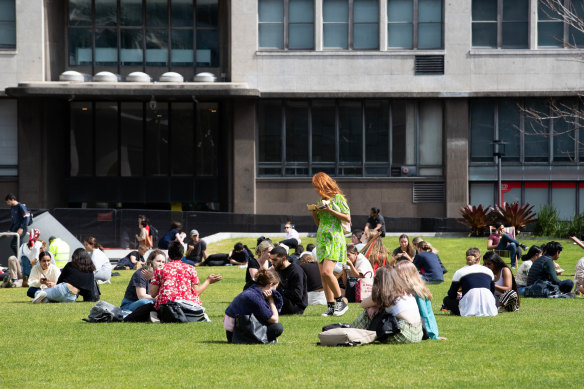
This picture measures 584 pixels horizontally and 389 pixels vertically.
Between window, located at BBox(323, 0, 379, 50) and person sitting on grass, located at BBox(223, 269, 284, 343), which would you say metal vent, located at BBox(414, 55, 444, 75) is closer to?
window, located at BBox(323, 0, 379, 50)

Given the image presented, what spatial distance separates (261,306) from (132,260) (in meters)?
18.8

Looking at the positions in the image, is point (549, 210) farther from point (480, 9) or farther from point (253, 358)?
point (253, 358)

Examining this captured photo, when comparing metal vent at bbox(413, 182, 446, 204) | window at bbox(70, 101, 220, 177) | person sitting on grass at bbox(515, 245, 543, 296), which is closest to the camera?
person sitting on grass at bbox(515, 245, 543, 296)

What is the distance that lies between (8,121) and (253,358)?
3675cm

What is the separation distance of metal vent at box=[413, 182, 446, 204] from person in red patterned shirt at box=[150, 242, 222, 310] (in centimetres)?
3070

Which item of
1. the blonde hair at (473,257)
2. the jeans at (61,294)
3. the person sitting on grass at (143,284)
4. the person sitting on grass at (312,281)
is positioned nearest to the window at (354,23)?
the jeans at (61,294)

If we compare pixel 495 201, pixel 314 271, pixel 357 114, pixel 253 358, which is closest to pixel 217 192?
pixel 357 114

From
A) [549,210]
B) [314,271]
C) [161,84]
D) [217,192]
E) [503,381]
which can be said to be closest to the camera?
[503,381]

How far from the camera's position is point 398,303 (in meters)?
11.3

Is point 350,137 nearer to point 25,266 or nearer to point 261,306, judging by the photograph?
point 25,266

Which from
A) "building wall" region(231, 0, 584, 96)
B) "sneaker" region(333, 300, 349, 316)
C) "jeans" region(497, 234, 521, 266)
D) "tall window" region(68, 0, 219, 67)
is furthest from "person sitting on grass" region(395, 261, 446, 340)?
"tall window" region(68, 0, 219, 67)

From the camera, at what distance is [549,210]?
3953 cm

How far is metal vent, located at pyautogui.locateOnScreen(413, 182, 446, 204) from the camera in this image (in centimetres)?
4394

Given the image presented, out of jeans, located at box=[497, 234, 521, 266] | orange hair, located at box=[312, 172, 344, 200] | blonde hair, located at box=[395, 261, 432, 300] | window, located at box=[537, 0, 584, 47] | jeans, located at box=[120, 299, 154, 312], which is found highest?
window, located at box=[537, 0, 584, 47]
